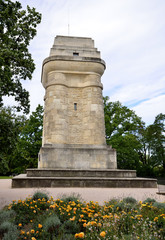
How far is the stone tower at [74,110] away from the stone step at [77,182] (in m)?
2.16

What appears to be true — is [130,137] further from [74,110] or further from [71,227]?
[71,227]

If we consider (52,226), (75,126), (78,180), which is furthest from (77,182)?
(52,226)

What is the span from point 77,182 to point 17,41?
7172 millimetres

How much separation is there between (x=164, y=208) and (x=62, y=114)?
9642mm

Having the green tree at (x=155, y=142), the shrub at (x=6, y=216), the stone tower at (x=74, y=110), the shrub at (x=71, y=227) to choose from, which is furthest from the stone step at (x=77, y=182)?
the green tree at (x=155, y=142)

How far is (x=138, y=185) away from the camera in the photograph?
9680 mm

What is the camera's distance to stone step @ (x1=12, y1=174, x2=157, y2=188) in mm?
9023

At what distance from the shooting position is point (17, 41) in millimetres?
7496

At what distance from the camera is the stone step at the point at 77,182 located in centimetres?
902

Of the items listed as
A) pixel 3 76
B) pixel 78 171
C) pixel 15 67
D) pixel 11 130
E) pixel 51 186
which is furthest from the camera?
pixel 78 171

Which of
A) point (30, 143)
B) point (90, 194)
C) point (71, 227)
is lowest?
point (90, 194)

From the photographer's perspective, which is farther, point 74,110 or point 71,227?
point 74,110

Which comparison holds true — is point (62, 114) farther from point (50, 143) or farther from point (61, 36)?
point (61, 36)

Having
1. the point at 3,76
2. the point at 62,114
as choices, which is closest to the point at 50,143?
the point at 62,114
